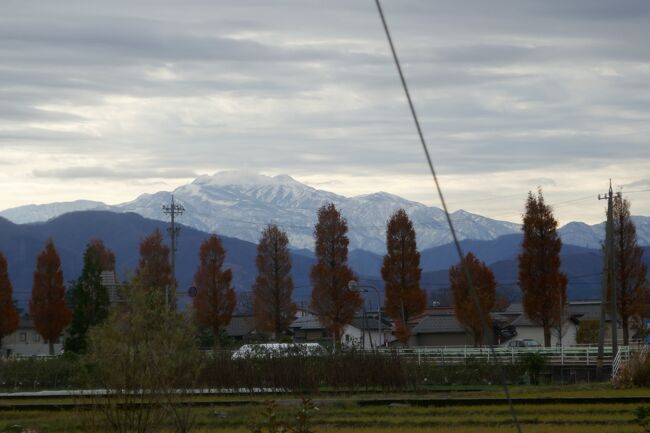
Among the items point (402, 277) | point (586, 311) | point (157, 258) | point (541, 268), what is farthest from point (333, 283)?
point (586, 311)

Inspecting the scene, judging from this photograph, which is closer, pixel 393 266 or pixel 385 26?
pixel 385 26

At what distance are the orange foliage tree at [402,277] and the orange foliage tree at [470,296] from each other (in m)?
2.39

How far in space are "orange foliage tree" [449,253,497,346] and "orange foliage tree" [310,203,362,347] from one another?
243 inches

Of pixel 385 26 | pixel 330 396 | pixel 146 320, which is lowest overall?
pixel 330 396

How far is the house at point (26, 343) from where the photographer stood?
88375 millimetres

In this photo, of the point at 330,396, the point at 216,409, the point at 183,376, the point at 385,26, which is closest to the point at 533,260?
the point at 330,396

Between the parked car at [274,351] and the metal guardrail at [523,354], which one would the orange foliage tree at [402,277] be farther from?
the parked car at [274,351]

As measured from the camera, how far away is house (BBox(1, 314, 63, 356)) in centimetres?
8838

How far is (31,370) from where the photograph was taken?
45938 mm

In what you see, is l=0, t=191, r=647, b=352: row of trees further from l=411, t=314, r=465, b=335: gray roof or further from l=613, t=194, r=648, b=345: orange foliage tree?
l=411, t=314, r=465, b=335: gray roof

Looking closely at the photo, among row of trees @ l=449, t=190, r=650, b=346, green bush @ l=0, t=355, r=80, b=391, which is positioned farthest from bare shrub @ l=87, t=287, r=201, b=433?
row of trees @ l=449, t=190, r=650, b=346

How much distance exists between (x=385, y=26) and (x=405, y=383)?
30.9 metres

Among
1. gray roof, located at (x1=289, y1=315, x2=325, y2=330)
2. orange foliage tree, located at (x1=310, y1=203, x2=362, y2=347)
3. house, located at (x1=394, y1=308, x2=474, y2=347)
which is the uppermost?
orange foliage tree, located at (x1=310, y1=203, x2=362, y2=347)

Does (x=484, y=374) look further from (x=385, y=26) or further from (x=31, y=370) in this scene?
(x=385, y=26)
